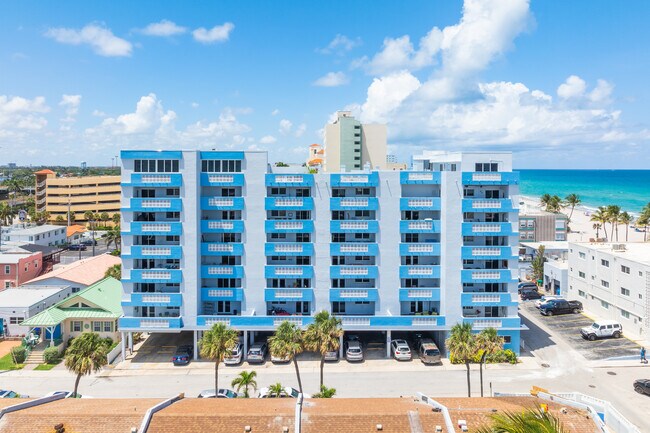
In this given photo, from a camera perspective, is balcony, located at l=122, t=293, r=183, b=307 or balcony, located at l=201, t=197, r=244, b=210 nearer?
balcony, located at l=122, t=293, r=183, b=307

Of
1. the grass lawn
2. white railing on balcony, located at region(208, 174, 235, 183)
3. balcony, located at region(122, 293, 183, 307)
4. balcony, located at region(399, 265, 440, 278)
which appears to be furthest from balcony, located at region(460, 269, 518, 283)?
the grass lawn

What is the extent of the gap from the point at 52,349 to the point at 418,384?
37.3m

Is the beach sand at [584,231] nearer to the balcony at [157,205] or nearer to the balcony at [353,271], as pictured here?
the balcony at [353,271]

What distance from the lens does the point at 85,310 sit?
5212 centimetres

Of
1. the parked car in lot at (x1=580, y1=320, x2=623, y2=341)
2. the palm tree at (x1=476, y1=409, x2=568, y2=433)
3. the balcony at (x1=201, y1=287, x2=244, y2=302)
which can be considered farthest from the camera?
the parked car in lot at (x1=580, y1=320, x2=623, y2=341)

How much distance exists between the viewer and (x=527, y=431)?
1221 centimetres

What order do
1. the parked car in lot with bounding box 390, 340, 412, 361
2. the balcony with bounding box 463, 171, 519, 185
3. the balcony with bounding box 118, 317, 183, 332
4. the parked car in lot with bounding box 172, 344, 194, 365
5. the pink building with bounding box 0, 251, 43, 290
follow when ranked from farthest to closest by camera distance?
the pink building with bounding box 0, 251, 43, 290
the balcony with bounding box 463, 171, 519, 185
the parked car in lot with bounding box 390, 340, 412, 361
the balcony with bounding box 118, 317, 183, 332
the parked car in lot with bounding box 172, 344, 194, 365

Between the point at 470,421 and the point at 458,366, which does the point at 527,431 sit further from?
the point at 458,366

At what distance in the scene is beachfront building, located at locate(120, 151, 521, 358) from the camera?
48000 mm

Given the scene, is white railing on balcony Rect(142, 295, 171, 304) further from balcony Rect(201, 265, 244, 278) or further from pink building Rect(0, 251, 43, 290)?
pink building Rect(0, 251, 43, 290)

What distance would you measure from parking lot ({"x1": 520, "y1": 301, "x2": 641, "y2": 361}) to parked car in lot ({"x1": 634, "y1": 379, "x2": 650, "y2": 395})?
6.99 metres

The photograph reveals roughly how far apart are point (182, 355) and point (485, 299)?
31.6m

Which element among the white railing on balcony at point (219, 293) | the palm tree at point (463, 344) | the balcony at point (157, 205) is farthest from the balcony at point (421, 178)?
the balcony at point (157, 205)

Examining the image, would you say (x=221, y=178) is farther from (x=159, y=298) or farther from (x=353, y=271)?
(x=353, y=271)
